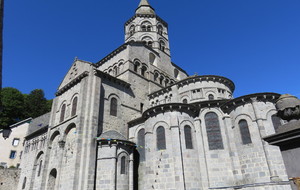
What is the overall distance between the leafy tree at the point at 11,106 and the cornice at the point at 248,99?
37127 millimetres

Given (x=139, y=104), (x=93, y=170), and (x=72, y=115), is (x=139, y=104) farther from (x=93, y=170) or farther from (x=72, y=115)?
(x=93, y=170)

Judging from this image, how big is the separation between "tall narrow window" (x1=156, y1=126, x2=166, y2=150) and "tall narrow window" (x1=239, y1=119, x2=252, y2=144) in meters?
6.05

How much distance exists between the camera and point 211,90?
21.8 m

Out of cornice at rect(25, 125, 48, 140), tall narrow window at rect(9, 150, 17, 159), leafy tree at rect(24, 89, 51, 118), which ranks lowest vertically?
tall narrow window at rect(9, 150, 17, 159)

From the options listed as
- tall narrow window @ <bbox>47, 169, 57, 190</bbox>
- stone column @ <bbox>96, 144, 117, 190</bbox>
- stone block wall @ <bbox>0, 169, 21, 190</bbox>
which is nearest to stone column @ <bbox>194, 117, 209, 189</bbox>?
stone column @ <bbox>96, 144, 117, 190</bbox>

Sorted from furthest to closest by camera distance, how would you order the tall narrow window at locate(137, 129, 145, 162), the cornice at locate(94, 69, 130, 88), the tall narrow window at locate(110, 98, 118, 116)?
1. the tall narrow window at locate(110, 98, 118, 116)
2. the cornice at locate(94, 69, 130, 88)
3. the tall narrow window at locate(137, 129, 145, 162)

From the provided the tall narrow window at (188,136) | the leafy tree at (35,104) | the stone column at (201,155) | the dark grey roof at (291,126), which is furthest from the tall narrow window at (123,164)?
the leafy tree at (35,104)

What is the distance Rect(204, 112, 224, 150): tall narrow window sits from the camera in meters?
17.5

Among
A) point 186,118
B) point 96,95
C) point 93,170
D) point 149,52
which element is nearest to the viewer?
point 93,170

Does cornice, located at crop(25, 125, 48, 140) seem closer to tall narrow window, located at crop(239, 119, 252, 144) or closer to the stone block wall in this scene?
the stone block wall

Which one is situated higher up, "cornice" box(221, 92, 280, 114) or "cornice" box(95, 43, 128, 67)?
"cornice" box(95, 43, 128, 67)

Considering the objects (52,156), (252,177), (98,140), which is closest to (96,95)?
(98,140)

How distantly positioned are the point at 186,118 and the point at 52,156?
13325mm

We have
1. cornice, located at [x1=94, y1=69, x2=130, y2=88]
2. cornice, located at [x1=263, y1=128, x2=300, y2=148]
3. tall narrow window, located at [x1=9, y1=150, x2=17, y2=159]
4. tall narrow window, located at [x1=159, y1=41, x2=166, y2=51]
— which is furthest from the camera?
tall narrow window, located at [x1=9, y1=150, x2=17, y2=159]
